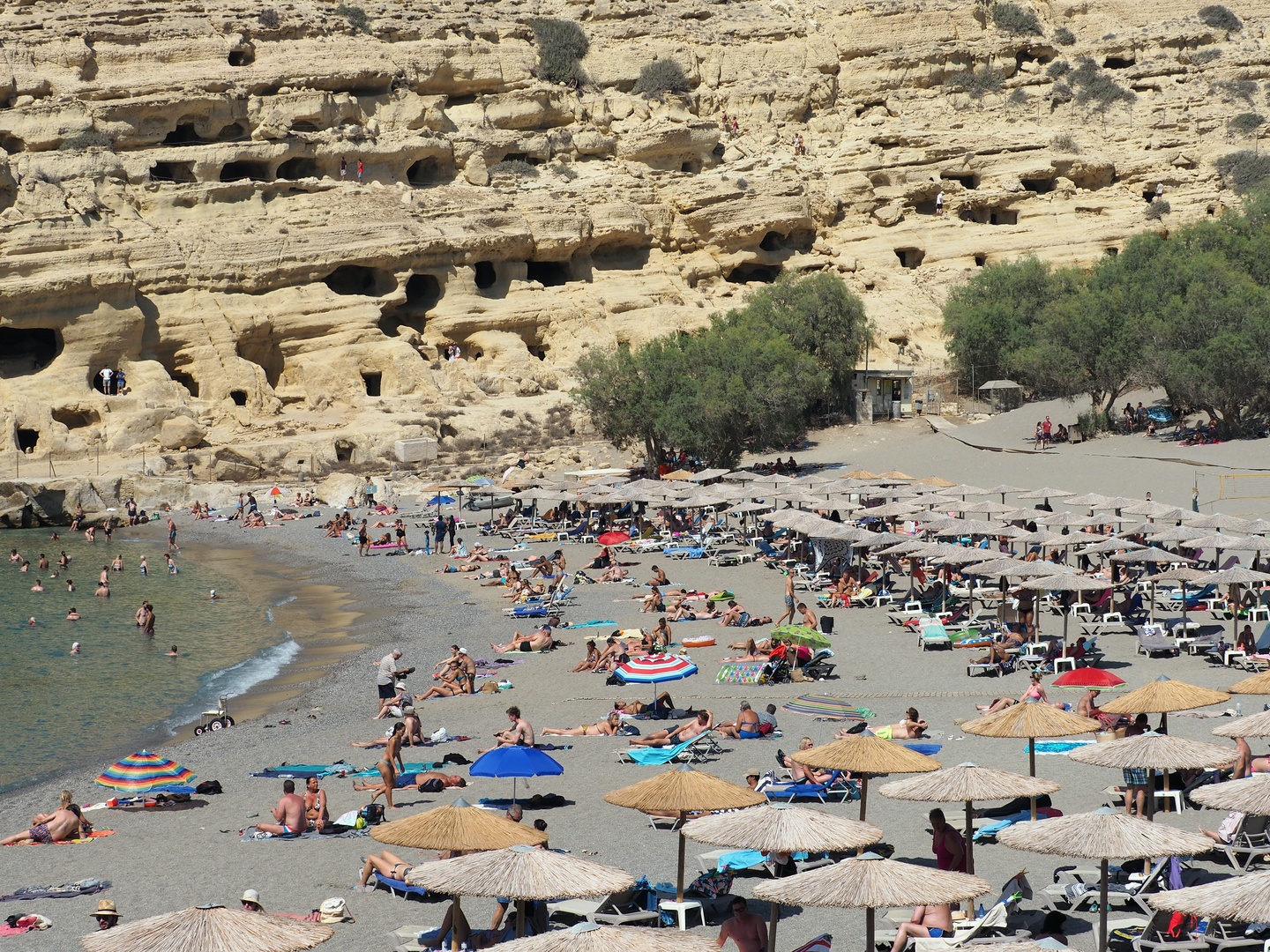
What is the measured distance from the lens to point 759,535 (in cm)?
3331

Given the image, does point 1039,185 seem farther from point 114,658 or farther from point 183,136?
point 114,658

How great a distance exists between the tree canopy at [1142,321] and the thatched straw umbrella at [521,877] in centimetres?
3170

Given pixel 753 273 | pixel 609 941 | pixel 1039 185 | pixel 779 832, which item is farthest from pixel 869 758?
pixel 1039 185

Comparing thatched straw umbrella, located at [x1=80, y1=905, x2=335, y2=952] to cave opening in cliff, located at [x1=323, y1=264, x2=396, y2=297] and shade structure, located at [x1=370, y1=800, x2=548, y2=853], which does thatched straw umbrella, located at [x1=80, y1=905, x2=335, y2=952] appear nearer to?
shade structure, located at [x1=370, y1=800, x2=548, y2=853]

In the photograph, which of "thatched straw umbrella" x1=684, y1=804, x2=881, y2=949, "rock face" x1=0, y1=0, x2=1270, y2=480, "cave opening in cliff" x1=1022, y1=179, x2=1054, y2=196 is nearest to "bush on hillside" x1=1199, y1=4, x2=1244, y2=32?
"rock face" x1=0, y1=0, x2=1270, y2=480

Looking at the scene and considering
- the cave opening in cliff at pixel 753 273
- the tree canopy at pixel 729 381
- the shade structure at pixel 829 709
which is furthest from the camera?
the cave opening in cliff at pixel 753 273

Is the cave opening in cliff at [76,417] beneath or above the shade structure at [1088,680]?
above

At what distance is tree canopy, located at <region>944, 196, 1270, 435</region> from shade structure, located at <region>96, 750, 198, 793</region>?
29.9m

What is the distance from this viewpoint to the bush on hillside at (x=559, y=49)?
183 feet

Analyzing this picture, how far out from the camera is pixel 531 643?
899 inches

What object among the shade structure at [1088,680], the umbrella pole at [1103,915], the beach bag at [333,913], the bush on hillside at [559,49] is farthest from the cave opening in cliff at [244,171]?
the umbrella pole at [1103,915]

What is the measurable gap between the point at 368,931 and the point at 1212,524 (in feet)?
60.0

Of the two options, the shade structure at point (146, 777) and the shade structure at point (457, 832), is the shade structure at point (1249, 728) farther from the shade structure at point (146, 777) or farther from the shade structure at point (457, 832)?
the shade structure at point (146, 777)

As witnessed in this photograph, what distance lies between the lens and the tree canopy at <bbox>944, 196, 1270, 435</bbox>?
3653cm
